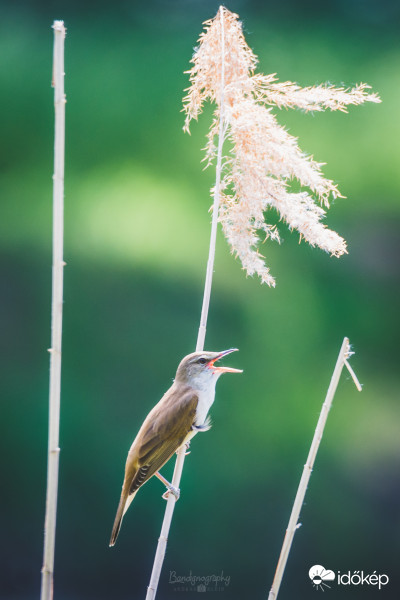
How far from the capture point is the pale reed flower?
733mm

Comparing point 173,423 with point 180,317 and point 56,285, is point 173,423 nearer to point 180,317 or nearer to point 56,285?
point 56,285

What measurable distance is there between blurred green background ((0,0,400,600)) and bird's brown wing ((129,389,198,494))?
537mm

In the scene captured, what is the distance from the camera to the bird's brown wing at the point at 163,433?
0.80 meters

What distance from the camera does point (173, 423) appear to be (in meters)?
0.83

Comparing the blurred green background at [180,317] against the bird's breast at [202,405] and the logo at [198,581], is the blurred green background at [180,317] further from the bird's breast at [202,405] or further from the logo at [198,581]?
the bird's breast at [202,405]

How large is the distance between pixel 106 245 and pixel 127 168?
19 cm

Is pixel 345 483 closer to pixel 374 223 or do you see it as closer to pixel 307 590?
pixel 307 590

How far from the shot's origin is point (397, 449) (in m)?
1.42

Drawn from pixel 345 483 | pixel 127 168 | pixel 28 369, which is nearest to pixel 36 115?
pixel 127 168

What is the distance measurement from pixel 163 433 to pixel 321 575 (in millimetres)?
728

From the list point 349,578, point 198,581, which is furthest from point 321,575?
point 198,581

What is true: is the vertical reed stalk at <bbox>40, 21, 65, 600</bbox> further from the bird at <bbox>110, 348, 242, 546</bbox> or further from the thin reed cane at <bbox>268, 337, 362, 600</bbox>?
the thin reed cane at <bbox>268, 337, 362, 600</bbox>

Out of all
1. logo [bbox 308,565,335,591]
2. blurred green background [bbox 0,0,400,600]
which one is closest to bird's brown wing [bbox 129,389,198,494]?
blurred green background [bbox 0,0,400,600]

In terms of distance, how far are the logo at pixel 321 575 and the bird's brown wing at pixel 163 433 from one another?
2.17 feet
